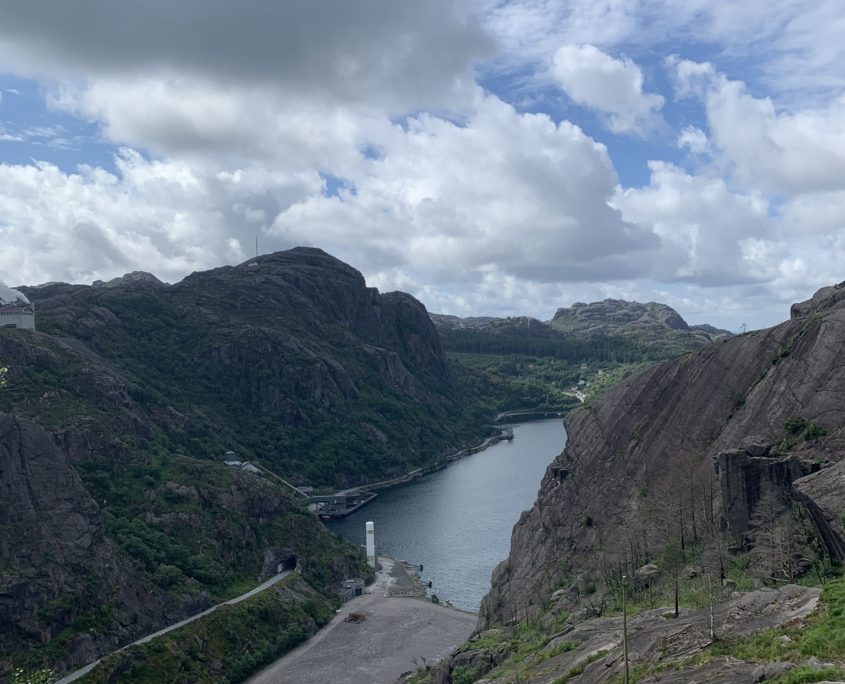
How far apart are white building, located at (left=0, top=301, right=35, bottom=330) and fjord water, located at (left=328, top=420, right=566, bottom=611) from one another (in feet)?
218

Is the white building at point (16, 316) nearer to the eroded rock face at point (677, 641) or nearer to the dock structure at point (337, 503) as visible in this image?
the dock structure at point (337, 503)

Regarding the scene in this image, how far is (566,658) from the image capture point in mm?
41844

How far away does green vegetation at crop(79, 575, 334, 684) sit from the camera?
255 feet

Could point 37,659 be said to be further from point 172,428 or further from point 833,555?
point 172,428

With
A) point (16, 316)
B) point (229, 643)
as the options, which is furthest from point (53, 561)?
point (16, 316)

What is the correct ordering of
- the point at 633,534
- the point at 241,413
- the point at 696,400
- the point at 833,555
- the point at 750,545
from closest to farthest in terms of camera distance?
the point at 833,555 → the point at 750,545 → the point at 633,534 → the point at 696,400 → the point at 241,413

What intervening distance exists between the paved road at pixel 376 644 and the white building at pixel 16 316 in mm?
79770

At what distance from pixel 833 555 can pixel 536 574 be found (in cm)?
3307

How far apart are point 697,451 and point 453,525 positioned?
294 ft

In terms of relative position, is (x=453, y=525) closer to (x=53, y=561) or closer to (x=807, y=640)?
(x=53, y=561)

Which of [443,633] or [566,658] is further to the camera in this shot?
[443,633]

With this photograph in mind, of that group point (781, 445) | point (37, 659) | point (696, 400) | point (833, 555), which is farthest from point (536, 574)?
point (37, 659)

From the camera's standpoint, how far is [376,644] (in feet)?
302

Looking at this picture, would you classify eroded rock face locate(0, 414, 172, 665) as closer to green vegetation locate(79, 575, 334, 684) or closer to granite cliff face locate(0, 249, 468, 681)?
granite cliff face locate(0, 249, 468, 681)
